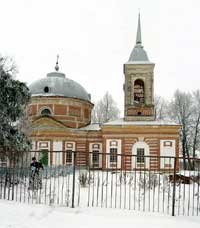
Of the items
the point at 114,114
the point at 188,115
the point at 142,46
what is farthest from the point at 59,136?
the point at 114,114

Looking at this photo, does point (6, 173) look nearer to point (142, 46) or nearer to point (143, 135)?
point (143, 135)

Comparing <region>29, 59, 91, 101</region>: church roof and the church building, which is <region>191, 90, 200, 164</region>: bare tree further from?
<region>29, 59, 91, 101</region>: church roof

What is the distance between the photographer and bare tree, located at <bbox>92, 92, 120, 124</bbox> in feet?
183

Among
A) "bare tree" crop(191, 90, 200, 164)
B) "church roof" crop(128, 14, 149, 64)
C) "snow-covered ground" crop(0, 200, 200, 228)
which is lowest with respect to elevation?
"snow-covered ground" crop(0, 200, 200, 228)

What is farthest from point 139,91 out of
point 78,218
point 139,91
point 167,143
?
point 78,218

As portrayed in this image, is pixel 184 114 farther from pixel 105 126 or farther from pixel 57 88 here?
pixel 57 88

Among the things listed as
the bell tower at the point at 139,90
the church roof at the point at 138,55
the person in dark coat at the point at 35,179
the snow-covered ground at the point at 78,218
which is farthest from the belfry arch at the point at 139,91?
the snow-covered ground at the point at 78,218

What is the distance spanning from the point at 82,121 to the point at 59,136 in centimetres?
527

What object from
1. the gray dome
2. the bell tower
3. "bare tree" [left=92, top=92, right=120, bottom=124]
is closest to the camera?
the bell tower

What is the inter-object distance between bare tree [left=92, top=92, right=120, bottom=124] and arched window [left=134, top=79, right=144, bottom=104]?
64.5ft

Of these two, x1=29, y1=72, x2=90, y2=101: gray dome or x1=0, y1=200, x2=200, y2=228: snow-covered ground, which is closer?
x1=0, y1=200, x2=200, y2=228: snow-covered ground

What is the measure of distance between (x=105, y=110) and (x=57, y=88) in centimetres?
1749

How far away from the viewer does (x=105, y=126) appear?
33.6 metres

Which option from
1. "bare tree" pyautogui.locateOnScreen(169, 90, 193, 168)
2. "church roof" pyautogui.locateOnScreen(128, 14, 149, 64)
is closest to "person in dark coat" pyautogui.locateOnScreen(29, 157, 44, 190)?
"church roof" pyautogui.locateOnScreen(128, 14, 149, 64)
